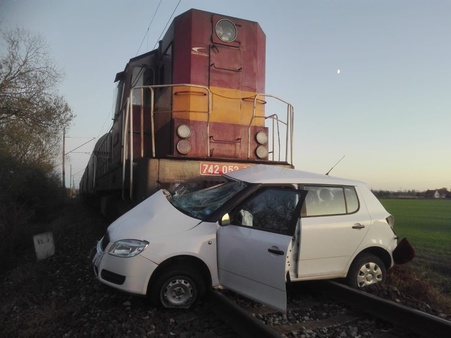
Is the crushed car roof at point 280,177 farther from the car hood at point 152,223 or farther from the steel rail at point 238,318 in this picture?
the steel rail at point 238,318

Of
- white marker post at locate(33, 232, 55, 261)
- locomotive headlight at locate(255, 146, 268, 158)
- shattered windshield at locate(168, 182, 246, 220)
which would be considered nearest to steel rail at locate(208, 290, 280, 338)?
shattered windshield at locate(168, 182, 246, 220)

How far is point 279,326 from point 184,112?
4400mm

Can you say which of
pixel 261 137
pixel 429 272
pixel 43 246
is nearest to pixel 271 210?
pixel 261 137

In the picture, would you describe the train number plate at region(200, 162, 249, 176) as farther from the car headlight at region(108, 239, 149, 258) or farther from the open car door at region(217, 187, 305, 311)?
the car headlight at region(108, 239, 149, 258)

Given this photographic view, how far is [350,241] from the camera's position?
5.05m

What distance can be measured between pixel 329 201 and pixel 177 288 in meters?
2.27

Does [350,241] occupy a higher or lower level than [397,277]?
higher

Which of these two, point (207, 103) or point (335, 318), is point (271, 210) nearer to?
point (335, 318)

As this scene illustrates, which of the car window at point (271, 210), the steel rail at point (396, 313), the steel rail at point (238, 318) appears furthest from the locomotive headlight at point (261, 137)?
the steel rail at point (238, 318)

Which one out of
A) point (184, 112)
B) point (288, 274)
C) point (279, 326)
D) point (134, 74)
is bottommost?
point (279, 326)

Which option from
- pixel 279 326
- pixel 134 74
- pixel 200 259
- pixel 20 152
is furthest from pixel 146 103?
pixel 20 152

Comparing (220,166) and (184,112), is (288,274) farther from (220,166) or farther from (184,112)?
(184,112)

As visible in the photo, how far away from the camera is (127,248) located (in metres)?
4.32

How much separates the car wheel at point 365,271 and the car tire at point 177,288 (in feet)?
6.82
